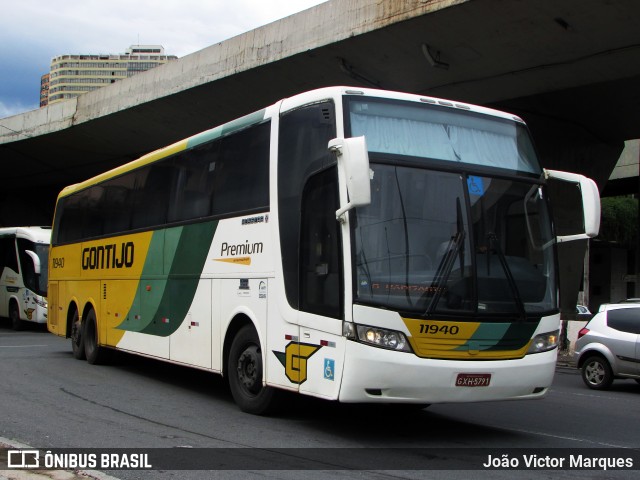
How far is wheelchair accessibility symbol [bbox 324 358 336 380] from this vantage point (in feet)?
24.8

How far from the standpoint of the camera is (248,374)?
9.41 meters

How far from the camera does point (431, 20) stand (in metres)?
17.3

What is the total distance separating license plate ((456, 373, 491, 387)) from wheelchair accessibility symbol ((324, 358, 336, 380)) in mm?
1188

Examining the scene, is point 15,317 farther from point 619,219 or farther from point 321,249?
point 619,219

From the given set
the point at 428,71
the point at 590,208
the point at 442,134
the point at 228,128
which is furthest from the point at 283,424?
the point at 428,71

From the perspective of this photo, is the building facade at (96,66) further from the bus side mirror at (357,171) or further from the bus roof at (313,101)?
the bus side mirror at (357,171)

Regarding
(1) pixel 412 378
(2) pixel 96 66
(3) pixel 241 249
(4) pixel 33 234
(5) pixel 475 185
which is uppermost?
(2) pixel 96 66

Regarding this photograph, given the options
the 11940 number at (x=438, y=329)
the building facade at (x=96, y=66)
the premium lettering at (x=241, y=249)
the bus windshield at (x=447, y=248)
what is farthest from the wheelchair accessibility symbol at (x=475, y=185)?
the building facade at (x=96, y=66)

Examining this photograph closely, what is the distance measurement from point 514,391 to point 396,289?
5.40 ft

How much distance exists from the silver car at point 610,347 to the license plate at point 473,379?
24.5 ft

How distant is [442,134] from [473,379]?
2.55 metres

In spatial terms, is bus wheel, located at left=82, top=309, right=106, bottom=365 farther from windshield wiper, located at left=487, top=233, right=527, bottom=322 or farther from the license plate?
windshield wiper, located at left=487, top=233, right=527, bottom=322

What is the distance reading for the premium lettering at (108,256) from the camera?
1315 cm

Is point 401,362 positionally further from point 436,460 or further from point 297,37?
point 297,37
